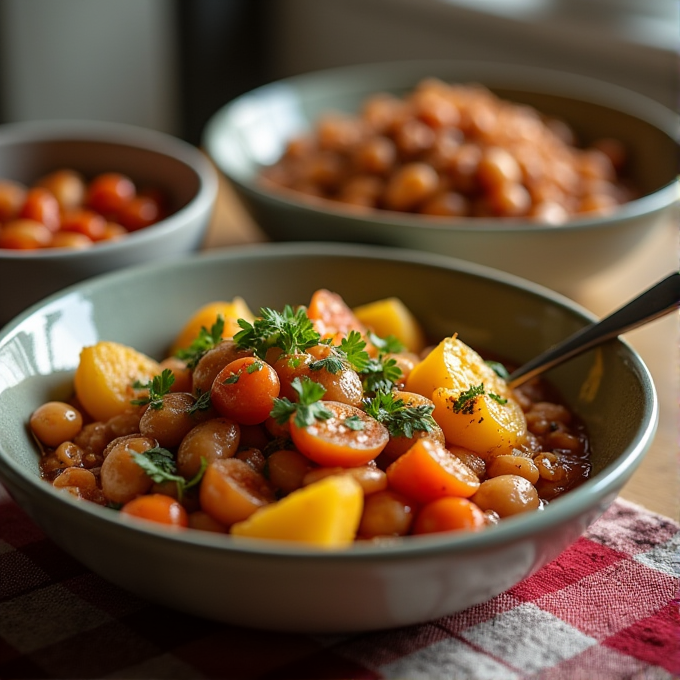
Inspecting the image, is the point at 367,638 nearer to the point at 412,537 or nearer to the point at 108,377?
the point at 412,537

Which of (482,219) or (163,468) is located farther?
(482,219)

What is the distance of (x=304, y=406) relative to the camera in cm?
117

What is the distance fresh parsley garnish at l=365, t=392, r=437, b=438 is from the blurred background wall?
8.04ft

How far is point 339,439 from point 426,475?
118mm

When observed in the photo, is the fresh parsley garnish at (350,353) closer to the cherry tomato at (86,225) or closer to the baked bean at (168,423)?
the baked bean at (168,423)

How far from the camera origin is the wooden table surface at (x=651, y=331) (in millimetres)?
1546

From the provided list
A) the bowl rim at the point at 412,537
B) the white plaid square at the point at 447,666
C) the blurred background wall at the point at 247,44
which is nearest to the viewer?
the bowl rim at the point at 412,537

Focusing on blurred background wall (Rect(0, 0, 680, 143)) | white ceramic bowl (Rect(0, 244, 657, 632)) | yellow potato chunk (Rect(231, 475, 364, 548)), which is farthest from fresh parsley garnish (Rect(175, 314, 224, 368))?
blurred background wall (Rect(0, 0, 680, 143))

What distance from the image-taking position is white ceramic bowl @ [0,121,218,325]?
1697mm

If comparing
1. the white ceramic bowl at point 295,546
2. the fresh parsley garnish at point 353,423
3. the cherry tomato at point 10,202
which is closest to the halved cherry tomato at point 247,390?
the fresh parsley garnish at point 353,423

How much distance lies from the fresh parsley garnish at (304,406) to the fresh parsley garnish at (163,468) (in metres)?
0.11

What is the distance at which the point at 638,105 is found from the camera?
8.93 ft

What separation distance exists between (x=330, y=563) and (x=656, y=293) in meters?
0.76

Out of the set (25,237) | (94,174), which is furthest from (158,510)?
(94,174)
